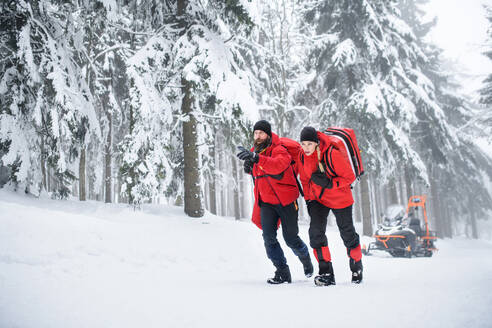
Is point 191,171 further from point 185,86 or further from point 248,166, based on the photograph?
point 248,166

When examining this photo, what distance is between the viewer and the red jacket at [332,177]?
3.62 metres

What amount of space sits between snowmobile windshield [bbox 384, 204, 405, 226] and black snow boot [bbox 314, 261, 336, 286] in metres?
7.38

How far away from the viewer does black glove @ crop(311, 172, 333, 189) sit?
371cm

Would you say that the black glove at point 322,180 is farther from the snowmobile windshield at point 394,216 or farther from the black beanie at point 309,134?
the snowmobile windshield at point 394,216

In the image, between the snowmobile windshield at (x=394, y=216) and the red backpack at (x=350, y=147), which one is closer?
the red backpack at (x=350, y=147)

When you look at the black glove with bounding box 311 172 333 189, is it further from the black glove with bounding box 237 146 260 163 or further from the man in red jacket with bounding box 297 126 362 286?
the black glove with bounding box 237 146 260 163

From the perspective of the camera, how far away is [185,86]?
8195 mm

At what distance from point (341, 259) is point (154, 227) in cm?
451

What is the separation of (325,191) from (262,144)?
0.97 meters

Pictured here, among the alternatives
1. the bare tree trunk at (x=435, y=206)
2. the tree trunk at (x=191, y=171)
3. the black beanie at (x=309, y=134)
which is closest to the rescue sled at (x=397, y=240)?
the tree trunk at (x=191, y=171)

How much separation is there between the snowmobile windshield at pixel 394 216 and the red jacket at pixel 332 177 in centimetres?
748

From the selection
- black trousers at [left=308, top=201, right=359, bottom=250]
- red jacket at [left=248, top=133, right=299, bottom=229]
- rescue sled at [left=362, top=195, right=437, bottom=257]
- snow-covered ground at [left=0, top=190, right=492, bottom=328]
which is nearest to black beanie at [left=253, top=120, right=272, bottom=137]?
red jacket at [left=248, top=133, right=299, bottom=229]

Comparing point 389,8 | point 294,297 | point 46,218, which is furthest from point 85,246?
point 389,8

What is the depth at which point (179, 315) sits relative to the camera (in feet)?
8.62
